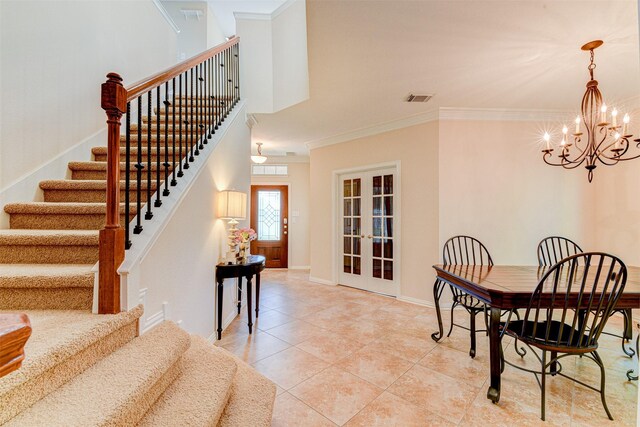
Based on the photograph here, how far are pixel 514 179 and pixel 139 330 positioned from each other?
4.44 m

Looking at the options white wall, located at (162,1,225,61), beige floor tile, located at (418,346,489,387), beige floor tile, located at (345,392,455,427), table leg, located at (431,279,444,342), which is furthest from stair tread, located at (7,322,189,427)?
white wall, located at (162,1,225,61)

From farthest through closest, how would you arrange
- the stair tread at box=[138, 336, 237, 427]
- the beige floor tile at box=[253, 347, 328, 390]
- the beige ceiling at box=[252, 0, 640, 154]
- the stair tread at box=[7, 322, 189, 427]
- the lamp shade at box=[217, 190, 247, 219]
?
the lamp shade at box=[217, 190, 247, 219]
the beige floor tile at box=[253, 347, 328, 390]
the beige ceiling at box=[252, 0, 640, 154]
the stair tread at box=[138, 336, 237, 427]
the stair tread at box=[7, 322, 189, 427]

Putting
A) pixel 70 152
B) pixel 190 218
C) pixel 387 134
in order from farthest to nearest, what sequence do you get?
1. pixel 387 134
2. pixel 70 152
3. pixel 190 218

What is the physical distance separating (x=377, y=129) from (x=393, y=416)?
12.4ft

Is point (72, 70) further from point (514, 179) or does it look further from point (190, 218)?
point (514, 179)

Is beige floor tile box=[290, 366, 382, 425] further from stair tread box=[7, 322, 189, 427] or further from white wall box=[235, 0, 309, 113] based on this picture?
white wall box=[235, 0, 309, 113]

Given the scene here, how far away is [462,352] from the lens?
2.52m

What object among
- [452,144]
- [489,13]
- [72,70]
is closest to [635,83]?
[452,144]

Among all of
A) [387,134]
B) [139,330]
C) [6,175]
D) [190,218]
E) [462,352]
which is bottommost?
[462,352]

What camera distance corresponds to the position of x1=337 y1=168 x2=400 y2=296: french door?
14.1 feet

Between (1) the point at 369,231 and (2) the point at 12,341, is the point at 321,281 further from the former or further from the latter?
(2) the point at 12,341

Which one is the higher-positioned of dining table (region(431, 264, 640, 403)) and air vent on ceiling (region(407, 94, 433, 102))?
air vent on ceiling (region(407, 94, 433, 102))

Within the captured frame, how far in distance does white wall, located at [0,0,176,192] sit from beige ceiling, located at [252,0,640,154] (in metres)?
2.08

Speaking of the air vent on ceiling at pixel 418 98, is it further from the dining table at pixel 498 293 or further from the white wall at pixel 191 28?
the white wall at pixel 191 28
